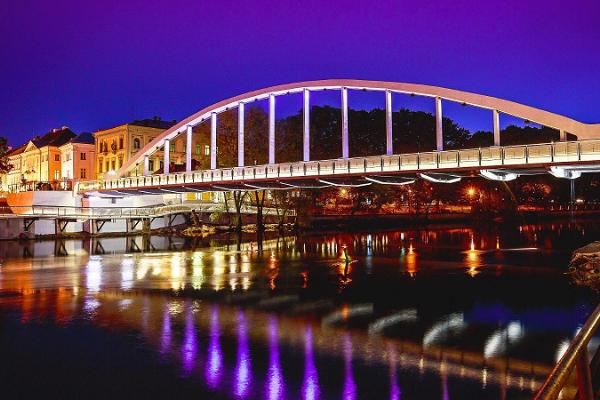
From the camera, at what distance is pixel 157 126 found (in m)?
84.0

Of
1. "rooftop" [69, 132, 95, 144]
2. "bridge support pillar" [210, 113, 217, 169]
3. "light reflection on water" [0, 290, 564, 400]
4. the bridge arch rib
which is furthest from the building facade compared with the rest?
"light reflection on water" [0, 290, 564, 400]

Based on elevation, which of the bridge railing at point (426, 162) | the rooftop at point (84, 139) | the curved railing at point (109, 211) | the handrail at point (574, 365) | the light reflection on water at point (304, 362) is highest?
the rooftop at point (84, 139)

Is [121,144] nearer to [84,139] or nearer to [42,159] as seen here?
[84,139]

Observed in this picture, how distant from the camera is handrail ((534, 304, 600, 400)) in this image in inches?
121

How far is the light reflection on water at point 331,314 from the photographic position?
11.6 meters

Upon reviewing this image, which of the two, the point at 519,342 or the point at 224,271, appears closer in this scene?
the point at 519,342

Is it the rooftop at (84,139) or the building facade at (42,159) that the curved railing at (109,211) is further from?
the rooftop at (84,139)

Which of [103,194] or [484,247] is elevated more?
[103,194]

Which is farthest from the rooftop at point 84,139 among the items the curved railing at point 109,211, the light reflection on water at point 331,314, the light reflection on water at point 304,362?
the light reflection on water at point 304,362

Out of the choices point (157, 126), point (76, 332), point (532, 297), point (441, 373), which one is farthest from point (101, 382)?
point (157, 126)

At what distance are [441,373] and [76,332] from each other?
1050 centimetres

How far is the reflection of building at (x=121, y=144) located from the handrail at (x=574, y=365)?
259 ft

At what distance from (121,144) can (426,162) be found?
183 feet

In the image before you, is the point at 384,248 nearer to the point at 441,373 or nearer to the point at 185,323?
the point at 185,323
